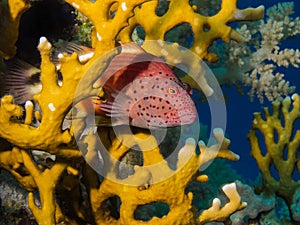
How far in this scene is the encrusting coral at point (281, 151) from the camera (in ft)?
13.2

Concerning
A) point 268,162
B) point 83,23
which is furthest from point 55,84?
point 268,162

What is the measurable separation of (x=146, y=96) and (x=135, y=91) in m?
0.09

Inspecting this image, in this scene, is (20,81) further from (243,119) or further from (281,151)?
(243,119)

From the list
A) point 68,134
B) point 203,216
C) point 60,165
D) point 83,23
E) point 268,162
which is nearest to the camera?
point 68,134

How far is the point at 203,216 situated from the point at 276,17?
342cm

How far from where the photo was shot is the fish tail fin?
2.40 metres

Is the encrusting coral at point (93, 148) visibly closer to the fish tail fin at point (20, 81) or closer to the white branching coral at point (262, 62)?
the fish tail fin at point (20, 81)

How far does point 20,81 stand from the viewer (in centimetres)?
242

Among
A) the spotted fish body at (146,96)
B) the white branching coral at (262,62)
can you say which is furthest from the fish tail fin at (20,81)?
the white branching coral at (262,62)

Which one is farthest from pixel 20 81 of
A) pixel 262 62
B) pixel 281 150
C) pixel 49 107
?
pixel 262 62

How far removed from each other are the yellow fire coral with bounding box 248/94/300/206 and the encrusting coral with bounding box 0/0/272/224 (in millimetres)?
1442

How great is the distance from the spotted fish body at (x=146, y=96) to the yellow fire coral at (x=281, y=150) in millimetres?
1876

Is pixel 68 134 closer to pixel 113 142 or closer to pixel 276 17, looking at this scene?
pixel 113 142

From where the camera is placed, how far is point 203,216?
2393 mm
